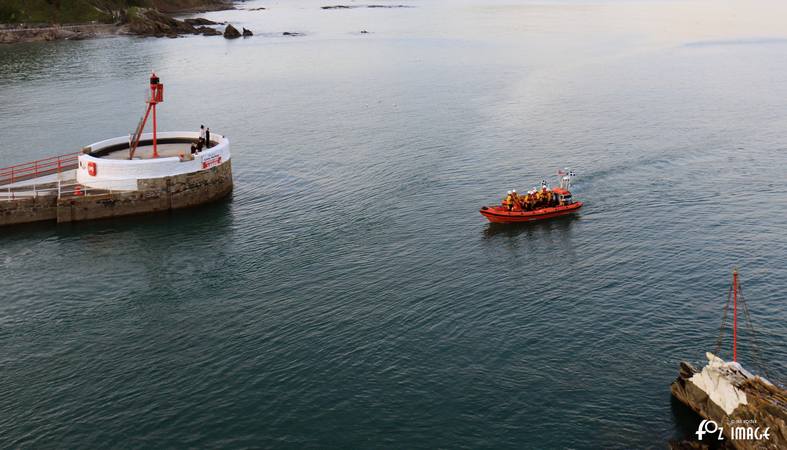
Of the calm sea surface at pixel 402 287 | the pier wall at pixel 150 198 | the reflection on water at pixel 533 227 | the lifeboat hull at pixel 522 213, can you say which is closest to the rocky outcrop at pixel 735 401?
the calm sea surface at pixel 402 287

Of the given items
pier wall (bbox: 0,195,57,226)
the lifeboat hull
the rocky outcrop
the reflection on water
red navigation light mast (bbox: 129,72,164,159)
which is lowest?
the rocky outcrop

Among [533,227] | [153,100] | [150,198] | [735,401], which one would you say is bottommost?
[735,401]

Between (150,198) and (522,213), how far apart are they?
38.5 meters

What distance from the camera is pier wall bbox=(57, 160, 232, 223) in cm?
7275

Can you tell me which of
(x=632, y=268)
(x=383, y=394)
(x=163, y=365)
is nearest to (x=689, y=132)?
(x=632, y=268)

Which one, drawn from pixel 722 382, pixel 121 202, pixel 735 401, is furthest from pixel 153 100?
pixel 735 401

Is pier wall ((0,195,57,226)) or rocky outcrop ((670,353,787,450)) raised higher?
pier wall ((0,195,57,226))

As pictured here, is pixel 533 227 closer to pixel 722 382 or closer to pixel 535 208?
pixel 535 208

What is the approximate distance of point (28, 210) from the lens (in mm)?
71812

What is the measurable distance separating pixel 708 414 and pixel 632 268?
22258 millimetres

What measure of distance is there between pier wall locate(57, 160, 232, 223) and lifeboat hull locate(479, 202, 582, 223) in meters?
30.2

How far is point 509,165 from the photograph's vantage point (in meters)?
93.2

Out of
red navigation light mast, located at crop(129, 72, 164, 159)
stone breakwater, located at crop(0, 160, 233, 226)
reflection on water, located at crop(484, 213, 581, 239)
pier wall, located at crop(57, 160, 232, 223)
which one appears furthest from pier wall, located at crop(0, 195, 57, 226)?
reflection on water, located at crop(484, 213, 581, 239)

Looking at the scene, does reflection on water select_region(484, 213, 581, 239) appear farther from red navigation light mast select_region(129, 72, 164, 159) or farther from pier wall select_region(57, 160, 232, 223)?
red navigation light mast select_region(129, 72, 164, 159)
